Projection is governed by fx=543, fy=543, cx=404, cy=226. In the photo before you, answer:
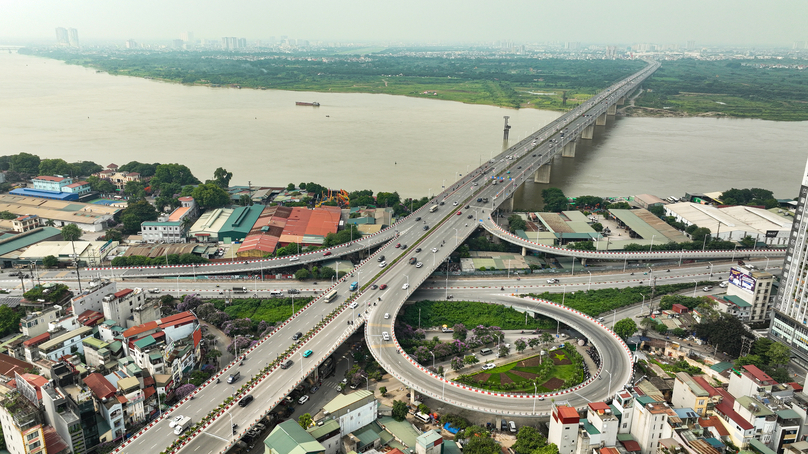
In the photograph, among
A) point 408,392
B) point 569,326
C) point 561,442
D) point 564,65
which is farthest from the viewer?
point 564,65

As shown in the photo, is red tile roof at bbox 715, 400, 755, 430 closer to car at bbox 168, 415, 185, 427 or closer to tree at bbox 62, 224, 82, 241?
car at bbox 168, 415, 185, 427

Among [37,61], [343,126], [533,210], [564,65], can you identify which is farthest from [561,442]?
[37,61]

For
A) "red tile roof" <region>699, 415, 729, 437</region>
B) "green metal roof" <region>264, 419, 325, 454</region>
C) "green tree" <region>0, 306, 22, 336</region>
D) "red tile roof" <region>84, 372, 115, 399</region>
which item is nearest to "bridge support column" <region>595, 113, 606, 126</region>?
"red tile roof" <region>699, 415, 729, 437</region>

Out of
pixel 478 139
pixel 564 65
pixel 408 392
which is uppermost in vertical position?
pixel 564 65

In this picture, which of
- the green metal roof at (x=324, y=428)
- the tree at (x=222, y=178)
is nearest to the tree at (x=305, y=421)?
the green metal roof at (x=324, y=428)

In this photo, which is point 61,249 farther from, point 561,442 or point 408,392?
point 561,442
